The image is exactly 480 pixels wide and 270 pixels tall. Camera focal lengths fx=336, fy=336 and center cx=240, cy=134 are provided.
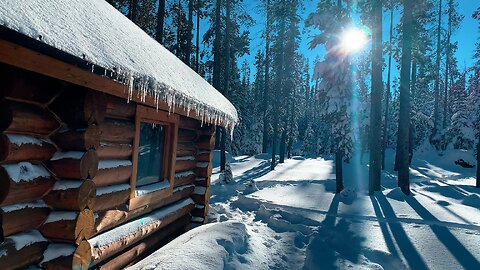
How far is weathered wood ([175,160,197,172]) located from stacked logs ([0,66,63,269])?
122 inches

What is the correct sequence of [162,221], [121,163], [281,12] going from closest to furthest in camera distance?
[121,163] < [162,221] < [281,12]

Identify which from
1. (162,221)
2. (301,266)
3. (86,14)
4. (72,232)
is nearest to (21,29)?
(86,14)

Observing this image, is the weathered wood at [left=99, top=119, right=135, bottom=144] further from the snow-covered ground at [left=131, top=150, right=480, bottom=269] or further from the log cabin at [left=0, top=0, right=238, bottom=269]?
the snow-covered ground at [left=131, top=150, right=480, bottom=269]

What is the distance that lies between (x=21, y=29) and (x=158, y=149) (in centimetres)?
371

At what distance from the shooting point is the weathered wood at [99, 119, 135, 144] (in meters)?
3.98

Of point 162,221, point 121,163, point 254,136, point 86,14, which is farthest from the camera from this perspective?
point 254,136

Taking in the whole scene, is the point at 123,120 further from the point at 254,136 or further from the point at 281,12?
the point at 254,136

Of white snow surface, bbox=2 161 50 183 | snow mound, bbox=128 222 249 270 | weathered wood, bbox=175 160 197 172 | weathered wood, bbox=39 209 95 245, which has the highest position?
white snow surface, bbox=2 161 50 183

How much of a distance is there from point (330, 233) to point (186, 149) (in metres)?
3.93

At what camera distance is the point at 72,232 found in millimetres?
3229

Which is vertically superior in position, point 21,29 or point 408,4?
point 408,4

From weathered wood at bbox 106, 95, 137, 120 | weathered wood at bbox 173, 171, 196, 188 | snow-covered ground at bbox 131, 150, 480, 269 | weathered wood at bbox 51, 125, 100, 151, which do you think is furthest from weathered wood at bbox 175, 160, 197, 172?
weathered wood at bbox 51, 125, 100, 151

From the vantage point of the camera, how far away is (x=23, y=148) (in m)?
2.87

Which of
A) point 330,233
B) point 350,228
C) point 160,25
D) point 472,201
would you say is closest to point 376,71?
point 472,201
